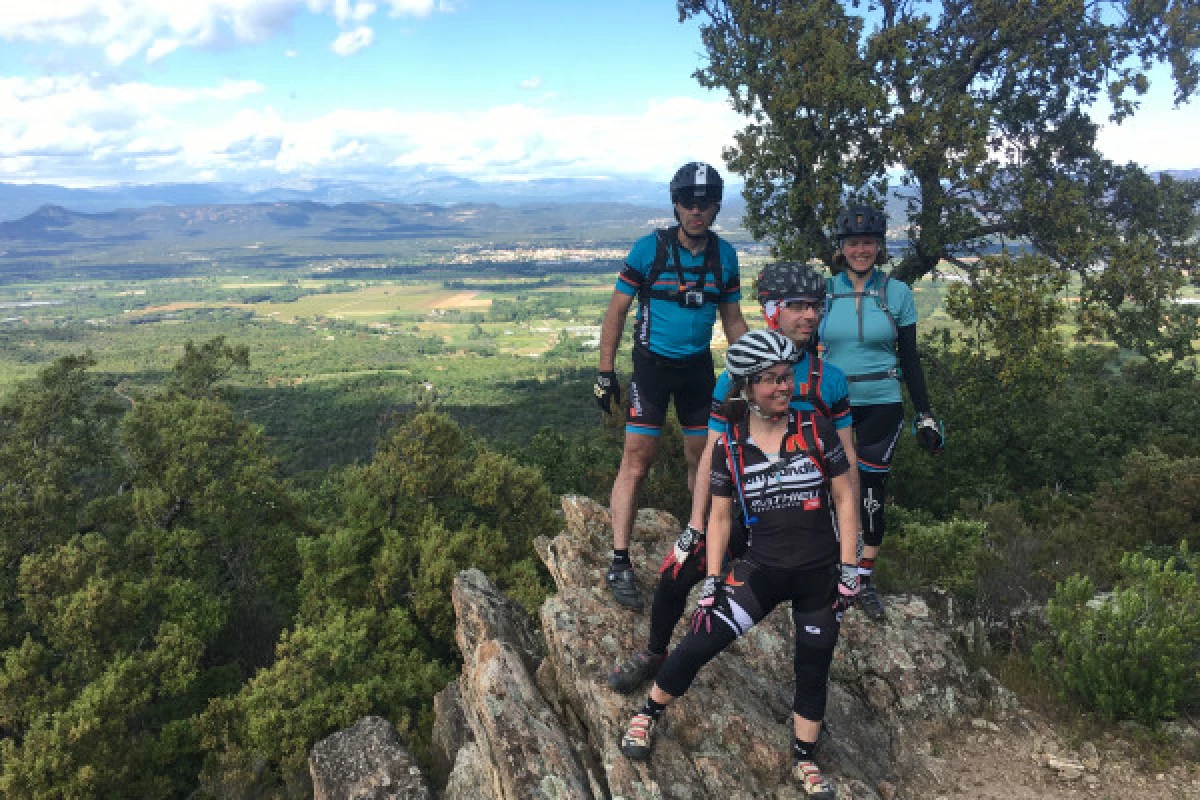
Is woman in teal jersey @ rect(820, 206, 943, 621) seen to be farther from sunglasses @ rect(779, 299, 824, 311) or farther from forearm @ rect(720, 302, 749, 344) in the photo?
sunglasses @ rect(779, 299, 824, 311)

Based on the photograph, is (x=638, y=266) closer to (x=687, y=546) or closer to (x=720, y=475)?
(x=720, y=475)

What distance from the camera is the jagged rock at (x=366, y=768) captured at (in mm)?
6316

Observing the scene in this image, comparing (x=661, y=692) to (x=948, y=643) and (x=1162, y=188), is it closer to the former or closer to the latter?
(x=948, y=643)

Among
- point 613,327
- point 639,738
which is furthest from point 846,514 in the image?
point 613,327

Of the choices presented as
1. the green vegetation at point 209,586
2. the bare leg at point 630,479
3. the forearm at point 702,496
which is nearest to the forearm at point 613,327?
the bare leg at point 630,479

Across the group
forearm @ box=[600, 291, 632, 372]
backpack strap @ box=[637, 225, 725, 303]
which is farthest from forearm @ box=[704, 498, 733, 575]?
backpack strap @ box=[637, 225, 725, 303]

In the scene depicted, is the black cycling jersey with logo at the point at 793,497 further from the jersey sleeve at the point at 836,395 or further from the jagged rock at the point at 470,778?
the jagged rock at the point at 470,778

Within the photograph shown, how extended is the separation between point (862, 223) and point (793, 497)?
2.77m

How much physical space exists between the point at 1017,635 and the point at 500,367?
116 meters

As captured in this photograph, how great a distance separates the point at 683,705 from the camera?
463cm

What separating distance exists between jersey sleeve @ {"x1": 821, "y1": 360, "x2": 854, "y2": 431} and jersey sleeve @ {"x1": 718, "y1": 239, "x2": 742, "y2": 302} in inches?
48.7

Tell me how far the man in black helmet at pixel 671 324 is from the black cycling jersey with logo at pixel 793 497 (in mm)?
1499

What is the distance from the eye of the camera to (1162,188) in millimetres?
13266

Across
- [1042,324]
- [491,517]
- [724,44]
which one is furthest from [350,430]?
[1042,324]
